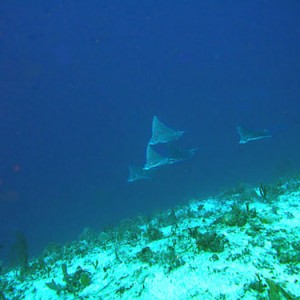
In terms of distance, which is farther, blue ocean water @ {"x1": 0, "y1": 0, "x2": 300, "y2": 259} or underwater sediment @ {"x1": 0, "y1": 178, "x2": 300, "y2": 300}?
blue ocean water @ {"x1": 0, "y1": 0, "x2": 300, "y2": 259}

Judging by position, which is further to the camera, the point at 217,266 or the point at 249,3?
the point at 249,3

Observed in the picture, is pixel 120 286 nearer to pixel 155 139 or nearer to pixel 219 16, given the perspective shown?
pixel 155 139

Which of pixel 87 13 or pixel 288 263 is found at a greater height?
pixel 87 13

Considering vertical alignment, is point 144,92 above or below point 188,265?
above

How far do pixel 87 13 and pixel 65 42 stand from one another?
17143 mm

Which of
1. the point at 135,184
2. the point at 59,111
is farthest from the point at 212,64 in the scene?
the point at 135,184

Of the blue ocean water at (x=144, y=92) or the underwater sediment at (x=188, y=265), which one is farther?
the blue ocean water at (x=144, y=92)

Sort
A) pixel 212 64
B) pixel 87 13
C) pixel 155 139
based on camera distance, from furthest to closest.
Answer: pixel 212 64 < pixel 87 13 < pixel 155 139

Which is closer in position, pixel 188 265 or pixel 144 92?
pixel 188 265

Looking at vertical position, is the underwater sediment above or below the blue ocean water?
below

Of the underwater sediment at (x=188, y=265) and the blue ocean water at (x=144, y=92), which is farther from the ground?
the blue ocean water at (x=144, y=92)

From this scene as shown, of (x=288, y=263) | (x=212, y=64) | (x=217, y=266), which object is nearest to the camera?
(x=288, y=263)

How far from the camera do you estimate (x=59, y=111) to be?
14000cm

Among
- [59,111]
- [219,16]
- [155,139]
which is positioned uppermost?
[219,16]
